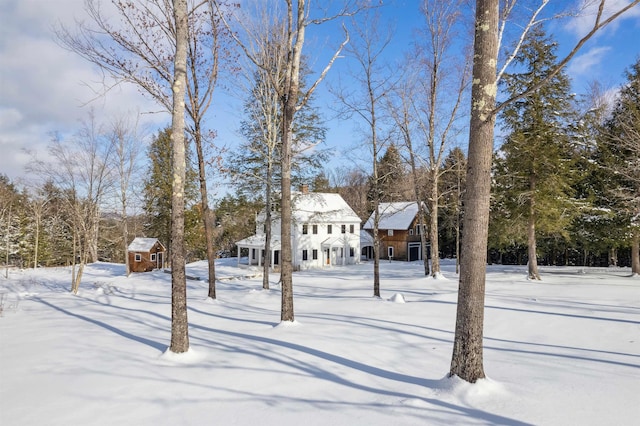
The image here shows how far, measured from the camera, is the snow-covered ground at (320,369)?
391cm

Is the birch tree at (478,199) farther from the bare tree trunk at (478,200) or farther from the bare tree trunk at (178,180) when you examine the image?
the bare tree trunk at (178,180)

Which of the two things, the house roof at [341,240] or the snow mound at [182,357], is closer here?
the snow mound at [182,357]

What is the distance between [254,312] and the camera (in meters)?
10.8

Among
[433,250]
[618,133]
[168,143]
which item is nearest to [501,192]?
[433,250]

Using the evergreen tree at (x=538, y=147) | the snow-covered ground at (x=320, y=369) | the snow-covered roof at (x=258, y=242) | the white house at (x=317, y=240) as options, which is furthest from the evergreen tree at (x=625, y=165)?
the snow-covered roof at (x=258, y=242)

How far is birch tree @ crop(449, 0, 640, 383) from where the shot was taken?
4523mm

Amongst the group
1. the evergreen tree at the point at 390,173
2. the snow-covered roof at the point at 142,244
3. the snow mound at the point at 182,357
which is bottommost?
the snow mound at the point at 182,357

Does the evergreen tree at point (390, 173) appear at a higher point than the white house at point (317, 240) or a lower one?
higher

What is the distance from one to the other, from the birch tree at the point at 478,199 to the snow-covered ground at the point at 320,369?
0.43 m

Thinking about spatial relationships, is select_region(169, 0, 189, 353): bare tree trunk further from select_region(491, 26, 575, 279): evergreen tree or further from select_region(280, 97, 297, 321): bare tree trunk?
select_region(491, 26, 575, 279): evergreen tree

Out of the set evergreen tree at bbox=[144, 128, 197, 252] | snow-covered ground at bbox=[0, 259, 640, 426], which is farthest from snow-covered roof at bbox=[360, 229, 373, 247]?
snow-covered ground at bbox=[0, 259, 640, 426]

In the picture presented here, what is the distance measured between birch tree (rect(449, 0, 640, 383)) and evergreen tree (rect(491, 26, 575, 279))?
15985 millimetres

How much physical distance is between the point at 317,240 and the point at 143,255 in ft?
49.5

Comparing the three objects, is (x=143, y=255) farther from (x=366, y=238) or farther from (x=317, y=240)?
(x=366, y=238)
